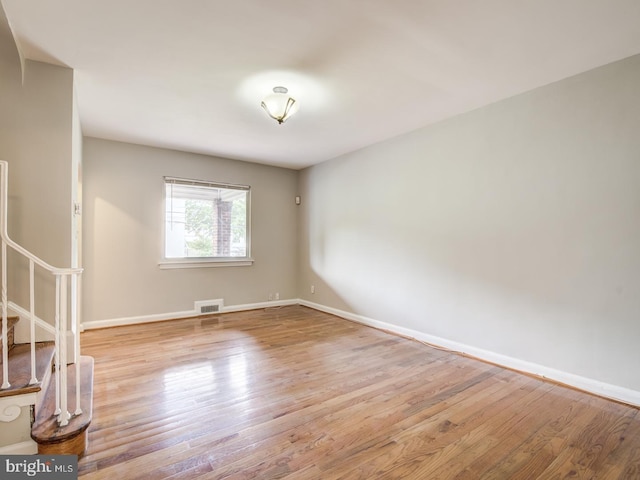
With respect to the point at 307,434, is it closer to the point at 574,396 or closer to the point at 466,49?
the point at 574,396

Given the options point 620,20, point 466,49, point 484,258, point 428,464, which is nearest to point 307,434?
point 428,464

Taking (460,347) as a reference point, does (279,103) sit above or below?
above

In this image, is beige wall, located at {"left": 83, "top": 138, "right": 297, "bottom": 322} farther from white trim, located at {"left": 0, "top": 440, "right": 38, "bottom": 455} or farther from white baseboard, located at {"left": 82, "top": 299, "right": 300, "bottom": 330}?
white trim, located at {"left": 0, "top": 440, "right": 38, "bottom": 455}

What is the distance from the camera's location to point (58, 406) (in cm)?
176

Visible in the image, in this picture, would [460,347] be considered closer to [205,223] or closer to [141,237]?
[205,223]

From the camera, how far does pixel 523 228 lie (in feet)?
9.64

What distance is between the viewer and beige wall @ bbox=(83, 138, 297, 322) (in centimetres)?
418

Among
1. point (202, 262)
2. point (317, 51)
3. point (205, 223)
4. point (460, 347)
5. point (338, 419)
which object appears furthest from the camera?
point (205, 223)

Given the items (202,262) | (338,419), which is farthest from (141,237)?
(338,419)

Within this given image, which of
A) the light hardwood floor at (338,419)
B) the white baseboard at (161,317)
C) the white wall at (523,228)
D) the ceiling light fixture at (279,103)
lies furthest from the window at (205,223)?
the ceiling light fixture at (279,103)

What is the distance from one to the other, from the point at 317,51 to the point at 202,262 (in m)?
3.58

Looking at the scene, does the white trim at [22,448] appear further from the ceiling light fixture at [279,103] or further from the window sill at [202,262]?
the window sill at [202,262]

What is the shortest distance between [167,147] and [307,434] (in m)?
4.24

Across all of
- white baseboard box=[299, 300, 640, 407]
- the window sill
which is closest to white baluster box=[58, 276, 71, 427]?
the window sill
